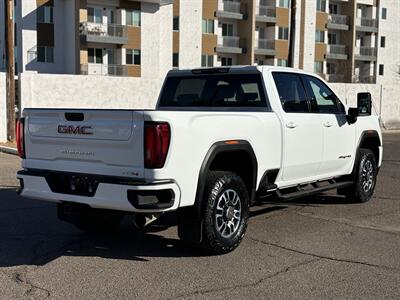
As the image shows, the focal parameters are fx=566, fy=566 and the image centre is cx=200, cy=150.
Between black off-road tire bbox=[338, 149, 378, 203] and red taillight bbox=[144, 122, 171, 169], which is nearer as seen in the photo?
red taillight bbox=[144, 122, 171, 169]

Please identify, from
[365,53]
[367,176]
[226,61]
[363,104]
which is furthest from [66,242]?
[365,53]

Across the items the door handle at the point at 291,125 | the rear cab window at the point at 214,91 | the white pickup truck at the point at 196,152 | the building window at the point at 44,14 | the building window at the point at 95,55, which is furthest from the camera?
the building window at the point at 95,55

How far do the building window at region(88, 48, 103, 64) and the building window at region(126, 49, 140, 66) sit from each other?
2.13 m

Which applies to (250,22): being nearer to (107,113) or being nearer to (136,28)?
(136,28)

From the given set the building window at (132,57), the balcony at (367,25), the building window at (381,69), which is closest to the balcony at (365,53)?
the building window at (381,69)

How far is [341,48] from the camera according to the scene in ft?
207

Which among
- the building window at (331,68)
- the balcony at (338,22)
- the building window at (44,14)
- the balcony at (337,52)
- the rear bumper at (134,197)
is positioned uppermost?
the balcony at (338,22)

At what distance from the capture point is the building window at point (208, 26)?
52031mm

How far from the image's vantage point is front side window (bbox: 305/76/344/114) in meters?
7.85

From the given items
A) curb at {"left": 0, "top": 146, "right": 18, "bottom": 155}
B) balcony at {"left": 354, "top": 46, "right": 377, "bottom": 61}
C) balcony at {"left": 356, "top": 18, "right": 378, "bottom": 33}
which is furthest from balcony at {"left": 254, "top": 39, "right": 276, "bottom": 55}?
curb at {"left": 0, "top": 146, "right": 18, "bottom": 155}

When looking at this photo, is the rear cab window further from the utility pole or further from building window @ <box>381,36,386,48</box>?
building window @ <box>381,36,386,48</box>

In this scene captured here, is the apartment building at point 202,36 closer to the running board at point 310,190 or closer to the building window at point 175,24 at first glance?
the building window at point 175,24

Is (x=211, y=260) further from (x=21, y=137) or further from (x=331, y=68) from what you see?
(x=331, y=68)

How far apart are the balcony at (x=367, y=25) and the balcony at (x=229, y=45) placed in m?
18.0
